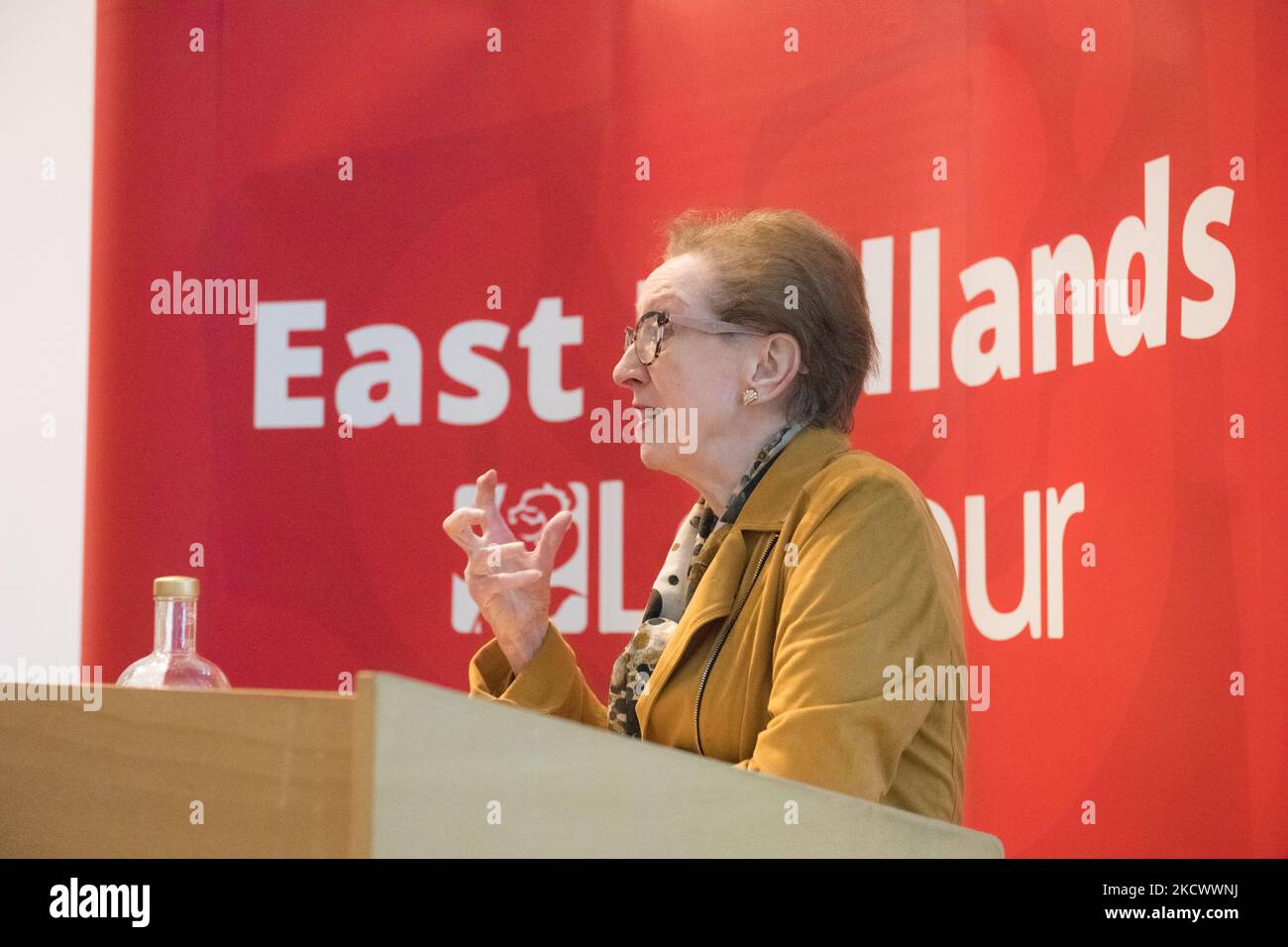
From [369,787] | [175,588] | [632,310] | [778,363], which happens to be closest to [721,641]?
[778,363]

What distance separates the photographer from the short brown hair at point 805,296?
194cm

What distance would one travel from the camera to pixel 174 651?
166 centimetres

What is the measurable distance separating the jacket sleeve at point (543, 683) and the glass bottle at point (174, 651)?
463 mm

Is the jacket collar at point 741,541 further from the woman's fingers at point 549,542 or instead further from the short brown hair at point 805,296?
the woman's fingers at point 549,542

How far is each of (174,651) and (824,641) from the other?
0.77m

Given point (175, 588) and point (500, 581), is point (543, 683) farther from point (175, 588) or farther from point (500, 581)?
point (175, 588)

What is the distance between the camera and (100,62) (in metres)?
3.55

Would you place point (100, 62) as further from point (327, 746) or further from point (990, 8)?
point (327, 746)

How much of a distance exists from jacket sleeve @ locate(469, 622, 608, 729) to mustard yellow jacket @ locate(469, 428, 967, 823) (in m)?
0.30

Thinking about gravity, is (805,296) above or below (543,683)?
above

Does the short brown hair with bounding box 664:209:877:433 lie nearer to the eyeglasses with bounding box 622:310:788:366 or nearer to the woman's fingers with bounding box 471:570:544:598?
the eyeglasses with bounding box 622:310:788:366

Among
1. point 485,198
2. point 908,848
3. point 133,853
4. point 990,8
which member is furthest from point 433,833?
point 485,198

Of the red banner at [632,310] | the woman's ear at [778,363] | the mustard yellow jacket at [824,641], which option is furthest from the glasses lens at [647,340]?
the red banner at [632,310]
